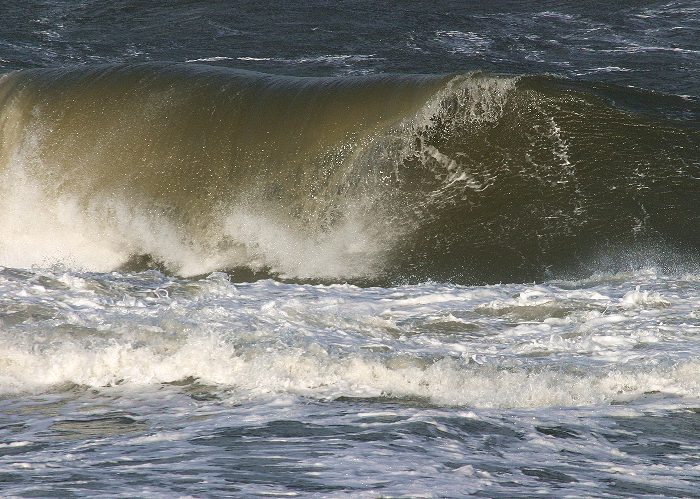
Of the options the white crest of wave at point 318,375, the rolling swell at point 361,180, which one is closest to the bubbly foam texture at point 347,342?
the white crest of wave at point 318,375

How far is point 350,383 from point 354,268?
3276 millimetres

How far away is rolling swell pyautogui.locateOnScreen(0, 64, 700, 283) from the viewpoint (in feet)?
28.8

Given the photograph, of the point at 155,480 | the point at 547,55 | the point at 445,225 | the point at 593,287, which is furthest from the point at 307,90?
the point at 155,480

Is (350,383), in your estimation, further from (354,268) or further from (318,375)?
(354,268)

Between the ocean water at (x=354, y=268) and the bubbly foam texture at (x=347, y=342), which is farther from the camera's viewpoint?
the bubbly foam texture at (x=347, y=342)

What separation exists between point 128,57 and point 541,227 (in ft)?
24.8

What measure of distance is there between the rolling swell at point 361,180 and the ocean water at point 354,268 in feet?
0.08

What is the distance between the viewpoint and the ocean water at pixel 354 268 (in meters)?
4.59

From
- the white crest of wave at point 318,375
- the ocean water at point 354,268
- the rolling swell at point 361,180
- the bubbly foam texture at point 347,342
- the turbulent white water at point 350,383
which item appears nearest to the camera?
the turbulent white water at point 350,383

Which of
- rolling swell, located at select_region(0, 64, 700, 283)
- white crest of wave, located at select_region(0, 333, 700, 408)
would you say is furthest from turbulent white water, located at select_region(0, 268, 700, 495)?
rolling swell, located at select_region(0, 64, 700, 283)

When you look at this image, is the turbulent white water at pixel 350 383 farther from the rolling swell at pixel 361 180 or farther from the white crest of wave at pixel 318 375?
the rolling swell at pixel 361 180

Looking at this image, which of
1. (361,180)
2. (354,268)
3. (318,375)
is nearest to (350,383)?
(318,375)

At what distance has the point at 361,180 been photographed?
30.1 ft

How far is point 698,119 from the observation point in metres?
8.90
